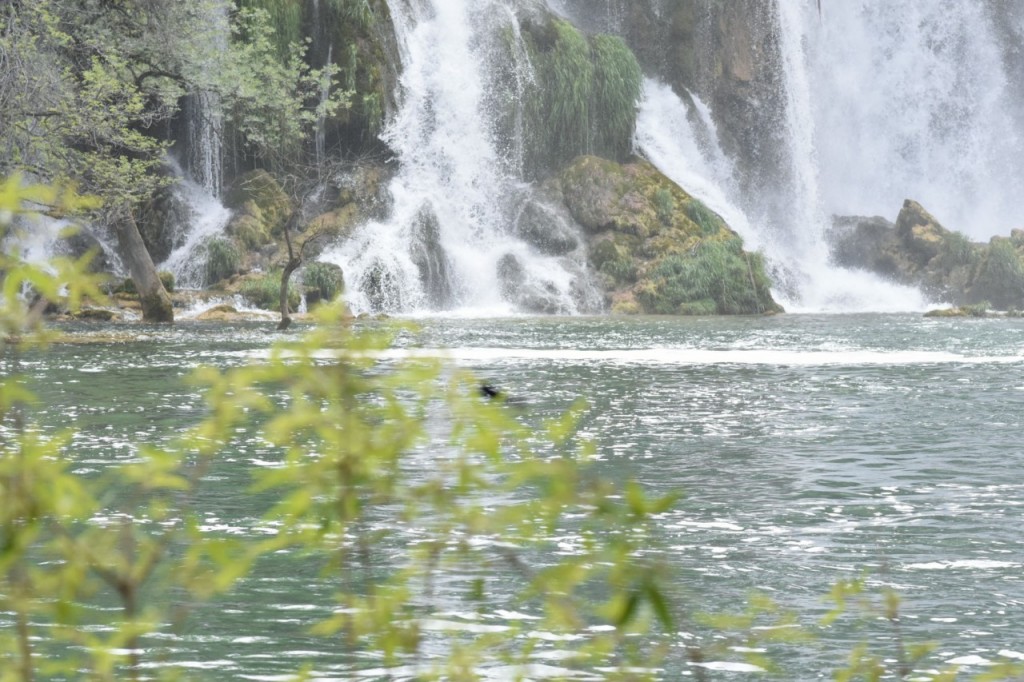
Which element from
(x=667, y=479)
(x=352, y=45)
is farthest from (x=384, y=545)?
(x=352, y=45)

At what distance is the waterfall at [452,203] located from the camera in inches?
1666

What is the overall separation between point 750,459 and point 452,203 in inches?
1303

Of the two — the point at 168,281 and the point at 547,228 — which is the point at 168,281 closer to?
the point at 168,281

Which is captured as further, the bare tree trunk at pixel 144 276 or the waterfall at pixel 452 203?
the waterfall at pixel 452 203

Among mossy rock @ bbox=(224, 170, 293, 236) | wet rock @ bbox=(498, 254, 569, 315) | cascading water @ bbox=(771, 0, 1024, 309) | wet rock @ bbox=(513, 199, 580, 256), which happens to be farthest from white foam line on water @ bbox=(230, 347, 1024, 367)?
cascading water @ bbox=(771, 0, 1024, 309)

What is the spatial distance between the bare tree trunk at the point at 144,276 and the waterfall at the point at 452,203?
21.3 feet

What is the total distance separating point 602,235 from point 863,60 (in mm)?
21649

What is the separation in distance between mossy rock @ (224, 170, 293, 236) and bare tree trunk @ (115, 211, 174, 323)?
6820 millimetres

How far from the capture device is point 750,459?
13.4 meters

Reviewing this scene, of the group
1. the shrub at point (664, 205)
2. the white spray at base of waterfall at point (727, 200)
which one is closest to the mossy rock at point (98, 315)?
the shrub at point (664, 205)

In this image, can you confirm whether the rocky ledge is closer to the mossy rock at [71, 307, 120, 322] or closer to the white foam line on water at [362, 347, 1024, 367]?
the white foam line on water at [362, 347, 1024, 367]

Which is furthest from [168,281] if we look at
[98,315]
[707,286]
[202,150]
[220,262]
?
[707,286]

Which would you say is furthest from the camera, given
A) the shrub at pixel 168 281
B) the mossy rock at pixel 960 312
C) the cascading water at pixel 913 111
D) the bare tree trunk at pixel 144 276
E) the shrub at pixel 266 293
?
the cascading water at pixel 913 111

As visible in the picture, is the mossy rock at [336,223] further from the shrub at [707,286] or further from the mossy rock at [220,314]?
the shrub at [707,286]
